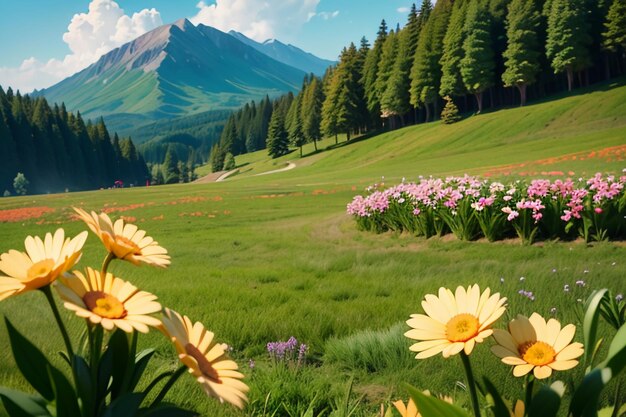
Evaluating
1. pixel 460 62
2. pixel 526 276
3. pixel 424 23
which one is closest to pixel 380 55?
pixel 424 23

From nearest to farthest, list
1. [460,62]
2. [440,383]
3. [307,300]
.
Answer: [440,383] → [307,300] → [460,62]

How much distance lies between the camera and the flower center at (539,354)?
1.06 metres

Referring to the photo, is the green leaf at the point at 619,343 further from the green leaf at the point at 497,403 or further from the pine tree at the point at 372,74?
the pine tree at the point at 372,74

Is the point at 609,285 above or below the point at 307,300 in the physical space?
below

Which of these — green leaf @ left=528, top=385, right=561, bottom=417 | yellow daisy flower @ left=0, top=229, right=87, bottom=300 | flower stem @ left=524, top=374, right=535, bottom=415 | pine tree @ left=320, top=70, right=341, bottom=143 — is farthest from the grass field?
pine tree @ left=320, top=70, right=341, bottom=143

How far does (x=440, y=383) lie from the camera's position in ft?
8.64

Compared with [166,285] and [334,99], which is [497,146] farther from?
[166,285]

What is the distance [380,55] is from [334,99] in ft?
27.3

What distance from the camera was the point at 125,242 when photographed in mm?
1122

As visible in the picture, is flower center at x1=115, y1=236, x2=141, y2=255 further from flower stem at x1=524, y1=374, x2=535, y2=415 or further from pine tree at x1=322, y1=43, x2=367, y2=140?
pine tree at x1=322, y1=43, x2=367, y2=140

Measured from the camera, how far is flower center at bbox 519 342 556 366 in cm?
106

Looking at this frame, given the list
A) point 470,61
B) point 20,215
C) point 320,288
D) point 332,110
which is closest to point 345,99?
point 332,110

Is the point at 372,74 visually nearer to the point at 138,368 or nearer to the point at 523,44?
the point at 523,44

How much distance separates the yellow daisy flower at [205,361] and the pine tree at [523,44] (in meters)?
46.9
